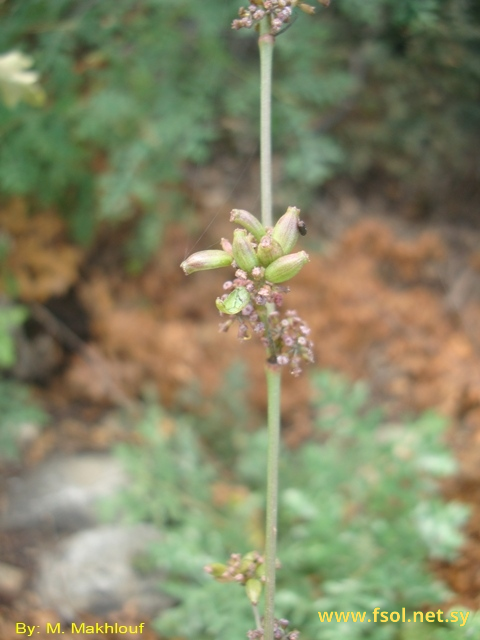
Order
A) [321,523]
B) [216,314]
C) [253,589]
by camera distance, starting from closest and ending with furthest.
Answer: [253,589] < [321,523] < [216,314]

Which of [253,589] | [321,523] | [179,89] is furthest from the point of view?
[179,89]

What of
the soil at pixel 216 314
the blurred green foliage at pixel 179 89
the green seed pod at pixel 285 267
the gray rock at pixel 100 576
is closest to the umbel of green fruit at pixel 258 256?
the green seed pod at pixel 285 267

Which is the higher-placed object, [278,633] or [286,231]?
[286,231]

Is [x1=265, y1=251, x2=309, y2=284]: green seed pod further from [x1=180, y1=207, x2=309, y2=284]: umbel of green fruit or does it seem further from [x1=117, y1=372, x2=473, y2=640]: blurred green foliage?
[x1=117, y1=372, x2=473, y2=640]: blurred green foliage

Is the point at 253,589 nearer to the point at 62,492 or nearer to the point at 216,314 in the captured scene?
the point at 62,492

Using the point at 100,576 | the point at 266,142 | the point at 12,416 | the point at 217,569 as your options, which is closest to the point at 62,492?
the point at 12,416

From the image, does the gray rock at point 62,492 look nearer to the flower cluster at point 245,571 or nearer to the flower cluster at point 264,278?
the flower cluster at point 245,571

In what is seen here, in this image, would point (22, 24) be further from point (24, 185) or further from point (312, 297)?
point (312, 297)
